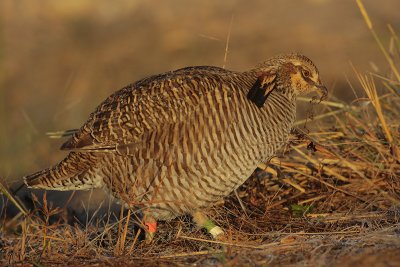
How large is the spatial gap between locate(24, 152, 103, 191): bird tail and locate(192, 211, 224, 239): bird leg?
2.23 feet

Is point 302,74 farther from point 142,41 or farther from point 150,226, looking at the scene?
point 142,41

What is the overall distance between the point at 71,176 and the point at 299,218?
1553 millimetres

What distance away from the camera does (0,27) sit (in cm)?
701

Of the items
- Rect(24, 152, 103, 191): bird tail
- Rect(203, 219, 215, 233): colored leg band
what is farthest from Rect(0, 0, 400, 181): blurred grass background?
Rect(203, 219, 215, 233): colored leg band

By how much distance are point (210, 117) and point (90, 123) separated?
2.81ft

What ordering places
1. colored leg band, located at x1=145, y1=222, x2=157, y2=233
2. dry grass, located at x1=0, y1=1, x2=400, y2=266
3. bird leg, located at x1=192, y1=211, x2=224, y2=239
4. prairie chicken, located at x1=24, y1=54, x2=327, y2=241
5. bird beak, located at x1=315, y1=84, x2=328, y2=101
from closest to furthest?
dry grass, located at x1=0, y1=1, x2=400, y2=266 < prairie chicken, located at x1=24, y1=54, x2=327, y2=241 < bird leg, located at x1=192, y1=211, x2=224, y2=239 < colored leg band, located at x1=145, y1=222, x2=157, y2=233 < bird beak, located at x1=315, y1=84, x2=328, y2=101

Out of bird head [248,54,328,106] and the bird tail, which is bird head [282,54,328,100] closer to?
bird head [248,54,328,106]

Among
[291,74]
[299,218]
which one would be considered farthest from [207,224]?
[291,74]

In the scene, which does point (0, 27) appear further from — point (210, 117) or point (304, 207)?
point (304, 207)

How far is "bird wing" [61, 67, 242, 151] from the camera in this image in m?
5.43

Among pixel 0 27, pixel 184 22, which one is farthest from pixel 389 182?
pixel 184 22

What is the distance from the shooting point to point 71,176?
231 inches

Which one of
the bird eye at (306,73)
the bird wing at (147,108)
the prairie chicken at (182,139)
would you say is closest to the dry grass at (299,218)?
the prairie chicken at (182,139)

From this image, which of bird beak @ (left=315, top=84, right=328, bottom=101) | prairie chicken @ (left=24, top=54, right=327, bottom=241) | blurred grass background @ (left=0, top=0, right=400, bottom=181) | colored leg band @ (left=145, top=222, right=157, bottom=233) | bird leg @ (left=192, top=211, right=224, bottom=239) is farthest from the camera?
blurred grass background @ (left=0, top=0, right=400, bottom=181)
